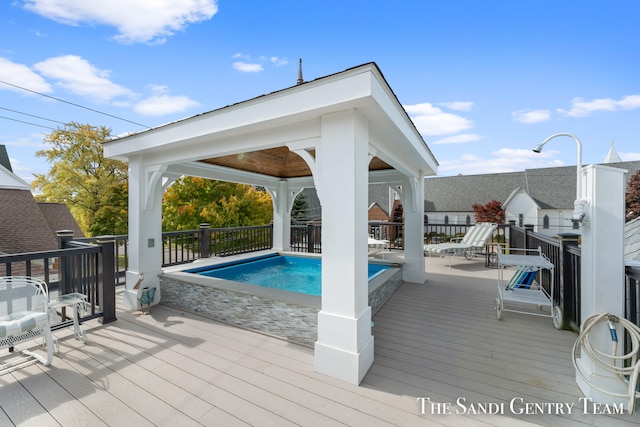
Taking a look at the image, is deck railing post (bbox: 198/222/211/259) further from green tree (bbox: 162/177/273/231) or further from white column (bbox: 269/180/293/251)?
green tree (bbox: 162/177/273/231)

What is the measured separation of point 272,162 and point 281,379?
14.2 feet

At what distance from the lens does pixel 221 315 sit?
3877 mm

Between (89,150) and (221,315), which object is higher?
(89,150)

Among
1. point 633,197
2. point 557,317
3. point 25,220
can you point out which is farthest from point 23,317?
point 633,197

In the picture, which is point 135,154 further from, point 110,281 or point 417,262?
point 417,262

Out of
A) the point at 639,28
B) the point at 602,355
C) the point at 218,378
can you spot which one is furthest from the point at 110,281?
the point at 639,28

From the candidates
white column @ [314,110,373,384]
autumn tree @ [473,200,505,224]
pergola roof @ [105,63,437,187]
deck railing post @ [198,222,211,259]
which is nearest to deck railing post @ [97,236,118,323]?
pergola roof @ [105,63,437,187]

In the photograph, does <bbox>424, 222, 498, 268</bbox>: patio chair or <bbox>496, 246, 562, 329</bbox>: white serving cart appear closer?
<bbox>496, 246, 562, 329</bbox>: white serving cart

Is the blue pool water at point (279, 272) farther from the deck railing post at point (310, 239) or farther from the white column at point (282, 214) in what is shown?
the deck railing post at point (310, 239)

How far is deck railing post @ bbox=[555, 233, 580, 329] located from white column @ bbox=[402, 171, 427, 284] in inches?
93.5

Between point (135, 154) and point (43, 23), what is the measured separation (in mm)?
6808

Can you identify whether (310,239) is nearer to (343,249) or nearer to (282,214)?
(282,214)

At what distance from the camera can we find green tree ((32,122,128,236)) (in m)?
13.3

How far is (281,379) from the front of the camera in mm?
2422
